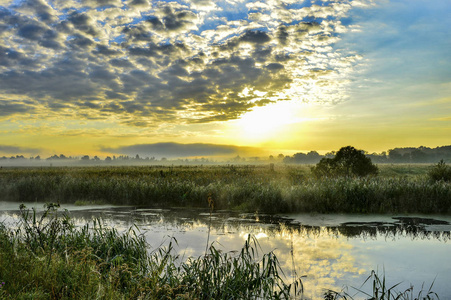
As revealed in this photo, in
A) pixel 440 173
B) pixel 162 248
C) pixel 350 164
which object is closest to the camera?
pixel 162 248

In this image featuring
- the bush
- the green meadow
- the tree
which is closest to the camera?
the green meadow

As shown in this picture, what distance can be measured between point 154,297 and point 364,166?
16621mm

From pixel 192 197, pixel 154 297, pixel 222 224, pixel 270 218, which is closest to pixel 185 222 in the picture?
pixel 222 224

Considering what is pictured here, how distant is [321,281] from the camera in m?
5.61

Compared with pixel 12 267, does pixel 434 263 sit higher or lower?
lower

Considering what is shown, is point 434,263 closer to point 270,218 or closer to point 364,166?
point 270,218

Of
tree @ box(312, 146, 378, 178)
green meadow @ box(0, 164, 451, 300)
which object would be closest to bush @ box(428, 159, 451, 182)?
green meadow @ box(0, 164, 451, 300)

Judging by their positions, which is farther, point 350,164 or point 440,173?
point 350,164

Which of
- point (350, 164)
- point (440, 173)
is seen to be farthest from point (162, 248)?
point (440, 173)

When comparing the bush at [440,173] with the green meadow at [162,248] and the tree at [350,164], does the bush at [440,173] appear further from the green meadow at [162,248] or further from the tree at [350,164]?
the tree at [350,164]

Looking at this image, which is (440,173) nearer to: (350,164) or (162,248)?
(350,164)

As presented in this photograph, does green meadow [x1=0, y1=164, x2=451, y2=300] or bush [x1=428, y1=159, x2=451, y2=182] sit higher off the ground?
bush [x1=428, y1=159, x2=451, y2=182]

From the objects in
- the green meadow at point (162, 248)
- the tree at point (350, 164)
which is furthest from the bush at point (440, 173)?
the tree at point (350, 164)

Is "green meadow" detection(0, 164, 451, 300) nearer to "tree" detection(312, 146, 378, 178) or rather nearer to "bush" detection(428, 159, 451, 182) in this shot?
"bush" detection(428, 159, 451, 182)
